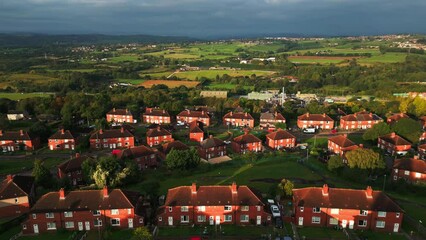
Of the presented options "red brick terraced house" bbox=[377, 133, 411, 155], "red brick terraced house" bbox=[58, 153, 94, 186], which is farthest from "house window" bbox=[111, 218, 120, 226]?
"red brick terraced house" bbox=[377, 133, 411, 155]

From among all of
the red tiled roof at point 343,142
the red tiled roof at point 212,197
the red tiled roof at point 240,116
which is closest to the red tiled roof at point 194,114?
the red tiled roof at point 240,116

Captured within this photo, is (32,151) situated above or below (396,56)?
below

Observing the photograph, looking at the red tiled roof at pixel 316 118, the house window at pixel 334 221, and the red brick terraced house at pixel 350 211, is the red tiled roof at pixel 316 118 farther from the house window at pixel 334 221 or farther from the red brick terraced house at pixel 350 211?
the house window at pixel 334 221

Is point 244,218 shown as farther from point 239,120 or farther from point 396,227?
point 239,120

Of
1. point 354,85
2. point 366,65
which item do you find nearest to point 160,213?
point 354,85

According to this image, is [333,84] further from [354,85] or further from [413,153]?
[413,153]

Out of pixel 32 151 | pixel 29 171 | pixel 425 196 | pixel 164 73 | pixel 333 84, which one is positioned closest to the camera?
pixel 425 196
